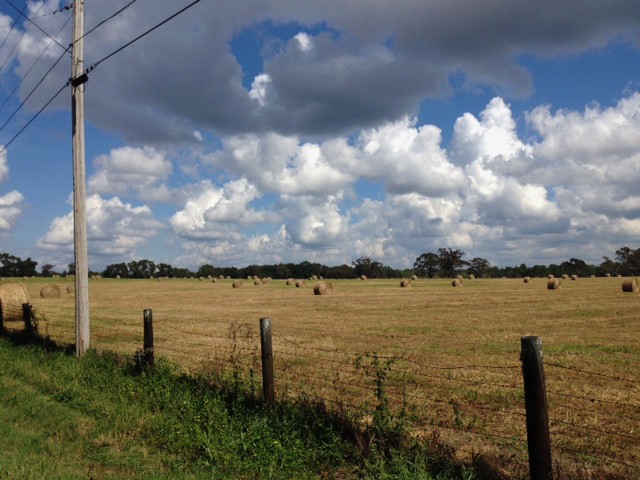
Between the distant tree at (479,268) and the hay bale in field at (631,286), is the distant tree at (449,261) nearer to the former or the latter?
the distant tree at (479,268)

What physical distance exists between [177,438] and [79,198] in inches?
372

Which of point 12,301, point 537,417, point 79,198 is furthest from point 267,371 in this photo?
point 12,301

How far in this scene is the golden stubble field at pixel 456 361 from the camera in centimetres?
723

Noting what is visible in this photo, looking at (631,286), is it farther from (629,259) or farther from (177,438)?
(629,259)

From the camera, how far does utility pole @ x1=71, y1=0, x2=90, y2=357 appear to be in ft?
47.0

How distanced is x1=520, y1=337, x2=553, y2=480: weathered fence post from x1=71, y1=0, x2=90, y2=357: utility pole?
11.9 meters

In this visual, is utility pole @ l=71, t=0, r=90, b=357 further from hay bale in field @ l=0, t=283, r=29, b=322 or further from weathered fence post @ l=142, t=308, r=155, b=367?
hay bale in field @ l=0, t=283, r=29, b=322

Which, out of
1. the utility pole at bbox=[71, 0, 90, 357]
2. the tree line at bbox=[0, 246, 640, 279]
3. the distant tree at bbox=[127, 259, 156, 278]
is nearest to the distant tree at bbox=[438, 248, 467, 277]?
the tree line at bbox=[0, 246, 640, 279]

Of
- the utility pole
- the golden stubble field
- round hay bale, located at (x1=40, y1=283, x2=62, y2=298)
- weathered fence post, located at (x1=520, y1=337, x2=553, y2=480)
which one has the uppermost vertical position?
the utility pole

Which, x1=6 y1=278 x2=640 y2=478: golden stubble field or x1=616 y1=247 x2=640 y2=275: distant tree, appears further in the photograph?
x1=616 y1=247 x2=640 y2=275: distant tree

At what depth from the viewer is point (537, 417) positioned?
5.29 metres

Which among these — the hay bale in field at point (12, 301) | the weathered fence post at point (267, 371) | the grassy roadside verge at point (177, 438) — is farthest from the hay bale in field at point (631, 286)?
the weathered fence post at point (267, 371)

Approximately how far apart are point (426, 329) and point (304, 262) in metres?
161

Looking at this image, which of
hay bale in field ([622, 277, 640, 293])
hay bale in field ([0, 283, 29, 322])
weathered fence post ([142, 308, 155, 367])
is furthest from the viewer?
hay bale in field ([622, 277, 640, 293])
